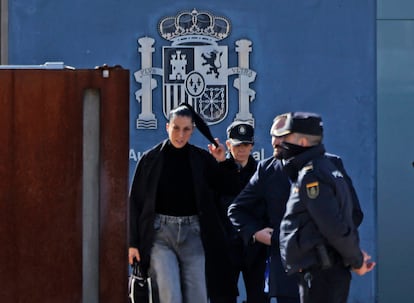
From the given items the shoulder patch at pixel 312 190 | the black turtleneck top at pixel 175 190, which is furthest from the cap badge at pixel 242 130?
the shoulder patch at pixel 312 190

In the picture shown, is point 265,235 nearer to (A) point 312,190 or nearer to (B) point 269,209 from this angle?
(B) point 269,209

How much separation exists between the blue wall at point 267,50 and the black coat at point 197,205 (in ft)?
7.74

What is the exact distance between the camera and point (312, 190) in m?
4.48

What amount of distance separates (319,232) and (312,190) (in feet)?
0.72

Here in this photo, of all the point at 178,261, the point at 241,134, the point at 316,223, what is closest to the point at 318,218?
the point at 316,223

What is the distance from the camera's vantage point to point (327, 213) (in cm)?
442

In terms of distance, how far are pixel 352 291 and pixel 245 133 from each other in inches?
99.5

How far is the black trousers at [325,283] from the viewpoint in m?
4.57

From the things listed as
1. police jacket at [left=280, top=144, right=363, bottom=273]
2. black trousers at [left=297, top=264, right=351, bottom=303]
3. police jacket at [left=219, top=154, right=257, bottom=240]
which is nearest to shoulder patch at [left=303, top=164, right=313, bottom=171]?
police jacket at [left=280, top=144, right=363, bottom=273]

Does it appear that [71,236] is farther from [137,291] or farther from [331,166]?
[137,291]

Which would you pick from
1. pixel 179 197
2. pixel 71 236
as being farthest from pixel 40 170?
pixel 179 197

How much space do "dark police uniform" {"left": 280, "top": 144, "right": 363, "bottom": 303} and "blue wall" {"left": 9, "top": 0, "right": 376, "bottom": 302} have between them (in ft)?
12.0

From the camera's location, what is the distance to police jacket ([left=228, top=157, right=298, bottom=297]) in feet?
17.9

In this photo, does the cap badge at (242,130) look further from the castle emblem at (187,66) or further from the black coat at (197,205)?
the castle emblem at (187,66)
